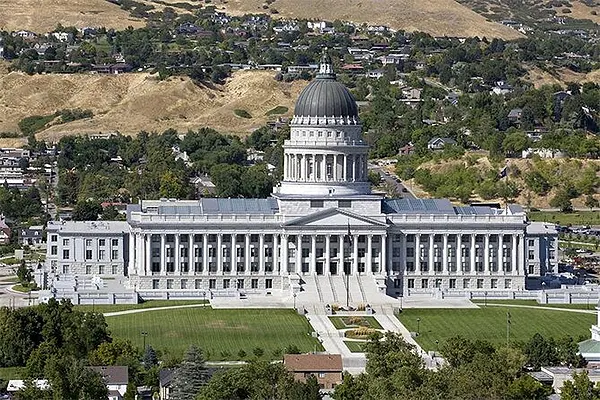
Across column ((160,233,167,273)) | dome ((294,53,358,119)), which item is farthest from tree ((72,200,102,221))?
dome ((294,53,358,119))

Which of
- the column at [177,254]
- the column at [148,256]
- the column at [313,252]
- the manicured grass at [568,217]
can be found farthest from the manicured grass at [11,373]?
the manicured grass at [568,217]

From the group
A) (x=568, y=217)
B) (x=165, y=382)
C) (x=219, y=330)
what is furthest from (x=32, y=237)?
(x=165, y=382)

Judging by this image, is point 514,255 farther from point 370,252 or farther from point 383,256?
point 370,252

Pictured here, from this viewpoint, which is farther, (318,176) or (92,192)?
(92,192)

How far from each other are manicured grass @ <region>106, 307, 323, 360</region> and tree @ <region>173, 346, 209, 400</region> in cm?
1376

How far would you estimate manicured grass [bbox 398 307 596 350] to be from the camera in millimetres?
118000

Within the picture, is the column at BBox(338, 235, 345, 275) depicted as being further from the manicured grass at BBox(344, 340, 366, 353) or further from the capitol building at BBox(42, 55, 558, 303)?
the manicured grass at BBox(344, 340, 366, 353)

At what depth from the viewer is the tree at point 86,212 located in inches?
6791

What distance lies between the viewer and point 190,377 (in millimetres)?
93062

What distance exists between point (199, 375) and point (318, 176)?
54.0 m

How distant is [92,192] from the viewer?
655ft

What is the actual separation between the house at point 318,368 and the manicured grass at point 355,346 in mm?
9783

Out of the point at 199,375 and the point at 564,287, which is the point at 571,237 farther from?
the point at 199,375

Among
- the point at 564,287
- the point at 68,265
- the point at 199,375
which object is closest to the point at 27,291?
the point at 68,265
